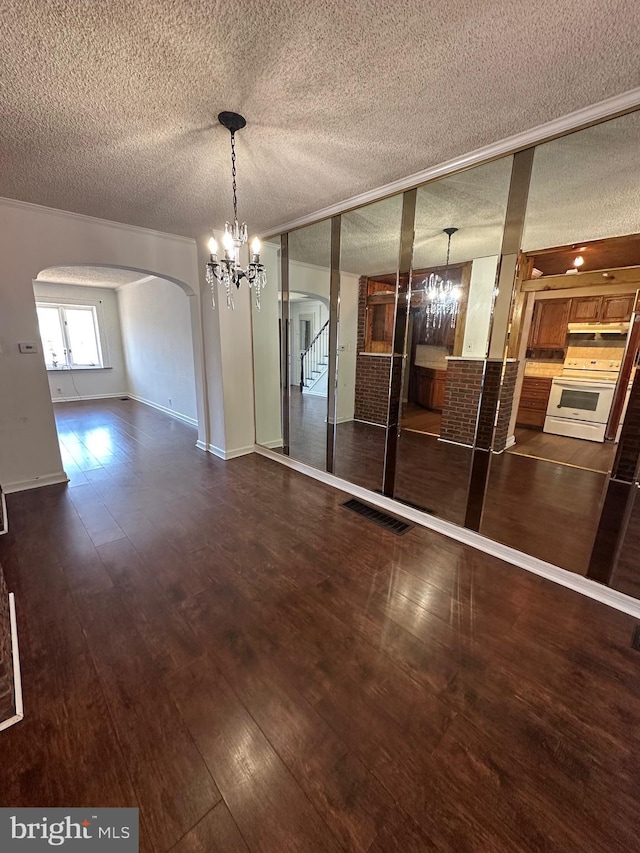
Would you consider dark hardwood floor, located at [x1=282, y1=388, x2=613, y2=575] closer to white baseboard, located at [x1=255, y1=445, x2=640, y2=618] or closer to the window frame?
white baseboard, located at [x1=255, y1=445, x2=640, y2=618]

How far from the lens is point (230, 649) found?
1.67 meters

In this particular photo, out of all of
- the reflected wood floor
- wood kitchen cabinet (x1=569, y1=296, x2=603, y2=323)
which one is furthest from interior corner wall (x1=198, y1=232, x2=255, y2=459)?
wood kitchen cabinet (x1=569, y1=296, x2=603, y2=323)

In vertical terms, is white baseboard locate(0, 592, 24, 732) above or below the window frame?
below

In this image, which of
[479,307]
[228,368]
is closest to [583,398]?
[479,307]

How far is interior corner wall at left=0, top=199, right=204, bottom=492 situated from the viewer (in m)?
3.02

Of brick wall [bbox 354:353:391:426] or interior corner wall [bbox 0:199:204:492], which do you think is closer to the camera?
interior corner wall [bbox 0:199:204:492]

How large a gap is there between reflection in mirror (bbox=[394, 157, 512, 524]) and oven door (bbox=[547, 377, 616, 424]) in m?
1.28

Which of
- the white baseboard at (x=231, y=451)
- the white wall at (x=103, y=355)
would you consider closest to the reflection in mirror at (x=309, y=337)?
the white baseboard at (x=231, y=451)

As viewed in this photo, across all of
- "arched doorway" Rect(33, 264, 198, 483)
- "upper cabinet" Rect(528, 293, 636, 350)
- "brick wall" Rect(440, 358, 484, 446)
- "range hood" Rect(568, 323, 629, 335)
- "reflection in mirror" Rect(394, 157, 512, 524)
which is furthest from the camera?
"arched doorway" Rect(33, 264, 198, 483)

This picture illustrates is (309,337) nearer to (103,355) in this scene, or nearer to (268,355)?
(268,355)

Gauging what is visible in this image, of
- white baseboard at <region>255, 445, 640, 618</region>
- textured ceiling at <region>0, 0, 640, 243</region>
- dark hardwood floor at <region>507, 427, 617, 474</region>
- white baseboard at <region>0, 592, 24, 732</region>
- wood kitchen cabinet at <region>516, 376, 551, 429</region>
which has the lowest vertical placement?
white baseboard at <region>0, 592, 24, 732</region>

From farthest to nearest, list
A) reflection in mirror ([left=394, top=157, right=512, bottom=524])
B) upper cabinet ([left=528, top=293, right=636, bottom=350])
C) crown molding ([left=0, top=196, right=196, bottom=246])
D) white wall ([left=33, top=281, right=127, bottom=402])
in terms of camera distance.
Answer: white wall ([left=33, top=281, right=127, bottom=402]) → upper cabinet ([left=528, top=293, right=636, bottom=350]) → crown molding ([left=0, top=196, right=196, bottom=246]) → reflection in mirror ([left=394, top=157, right=512, bottom=524])

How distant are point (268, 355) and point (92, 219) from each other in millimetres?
2246

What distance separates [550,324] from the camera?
16.4 feet
